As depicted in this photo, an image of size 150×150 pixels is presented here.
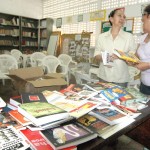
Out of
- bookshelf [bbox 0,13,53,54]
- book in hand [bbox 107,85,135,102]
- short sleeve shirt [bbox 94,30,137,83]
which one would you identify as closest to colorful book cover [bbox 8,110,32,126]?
book in hand [bbox 107,85,135,102]

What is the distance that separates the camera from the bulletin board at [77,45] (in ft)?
16.7

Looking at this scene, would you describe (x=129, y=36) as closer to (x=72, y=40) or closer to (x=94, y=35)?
(x=94, y=35)

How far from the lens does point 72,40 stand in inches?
225

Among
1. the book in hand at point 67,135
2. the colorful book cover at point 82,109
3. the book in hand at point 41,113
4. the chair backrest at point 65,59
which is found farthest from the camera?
the chair backrest at point 65,59

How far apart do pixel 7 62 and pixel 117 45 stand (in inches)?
109

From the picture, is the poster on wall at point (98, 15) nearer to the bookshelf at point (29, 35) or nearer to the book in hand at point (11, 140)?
the bookshelf at point (29, 35)

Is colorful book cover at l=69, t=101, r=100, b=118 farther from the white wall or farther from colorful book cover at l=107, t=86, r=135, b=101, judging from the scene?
the white wall

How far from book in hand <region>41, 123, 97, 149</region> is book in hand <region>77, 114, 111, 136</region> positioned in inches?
2.9

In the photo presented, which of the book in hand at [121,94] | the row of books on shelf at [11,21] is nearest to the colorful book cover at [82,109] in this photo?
the book in hand at [121,94]

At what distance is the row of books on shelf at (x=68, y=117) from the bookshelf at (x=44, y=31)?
5.93 m

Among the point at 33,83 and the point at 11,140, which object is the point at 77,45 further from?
the point at 11,140

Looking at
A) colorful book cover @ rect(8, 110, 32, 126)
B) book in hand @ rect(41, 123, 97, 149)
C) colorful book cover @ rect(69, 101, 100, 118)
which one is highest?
colorful book cover @ rect(69, 101, 100, 118)

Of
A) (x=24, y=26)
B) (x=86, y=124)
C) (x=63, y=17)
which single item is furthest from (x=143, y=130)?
(x=24, y=26)

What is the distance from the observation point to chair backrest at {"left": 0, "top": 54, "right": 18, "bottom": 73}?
3.83 meters
